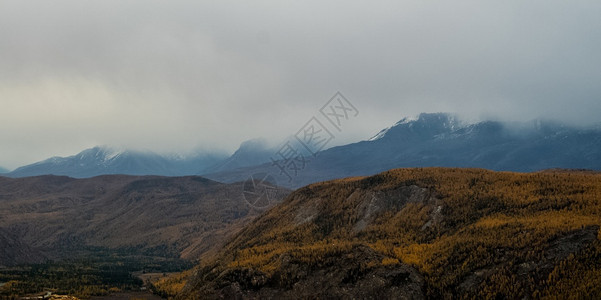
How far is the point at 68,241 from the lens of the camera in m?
182

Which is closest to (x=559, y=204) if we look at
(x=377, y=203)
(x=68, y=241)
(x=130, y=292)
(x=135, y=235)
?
(x=377, y=203)

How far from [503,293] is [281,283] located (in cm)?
1566

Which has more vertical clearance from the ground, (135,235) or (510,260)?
(510,260)

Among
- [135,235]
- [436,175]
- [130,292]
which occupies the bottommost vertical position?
[135,235]

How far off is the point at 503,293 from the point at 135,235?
18299cm

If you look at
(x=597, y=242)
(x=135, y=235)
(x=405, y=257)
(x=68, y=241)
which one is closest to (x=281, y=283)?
(x=405, y=257)

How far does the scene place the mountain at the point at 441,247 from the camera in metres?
26.1

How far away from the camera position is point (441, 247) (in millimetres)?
33125

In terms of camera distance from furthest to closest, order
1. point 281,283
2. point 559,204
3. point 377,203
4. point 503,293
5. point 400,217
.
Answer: point 377,203
point 400,217
point 559,204
point 281,283
point 503,293

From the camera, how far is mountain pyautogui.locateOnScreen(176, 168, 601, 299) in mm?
26062

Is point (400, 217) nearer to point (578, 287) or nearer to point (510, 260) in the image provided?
point (510, 260)

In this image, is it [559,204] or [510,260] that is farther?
[559,204]

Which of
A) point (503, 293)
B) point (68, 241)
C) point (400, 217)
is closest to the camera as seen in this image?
point (503, 293)

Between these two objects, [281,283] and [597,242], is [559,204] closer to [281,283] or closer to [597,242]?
[597,242]
